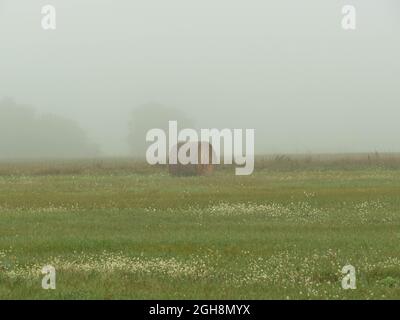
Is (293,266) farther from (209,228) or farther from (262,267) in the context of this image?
(209,228)

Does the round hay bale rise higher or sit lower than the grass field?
higher

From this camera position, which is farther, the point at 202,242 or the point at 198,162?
the point at 198,162

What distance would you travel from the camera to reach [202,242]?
68.8 feet

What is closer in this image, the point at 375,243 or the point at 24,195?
the point at 375,243

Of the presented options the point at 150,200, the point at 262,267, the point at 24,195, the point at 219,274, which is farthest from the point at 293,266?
the point at 24,195

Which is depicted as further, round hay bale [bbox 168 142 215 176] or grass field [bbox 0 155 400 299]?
round hay bale [bbox 168 142 215 176]

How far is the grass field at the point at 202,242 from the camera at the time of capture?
49.2 ft

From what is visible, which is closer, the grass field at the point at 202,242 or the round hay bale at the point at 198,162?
the grass field at the point at 202,242

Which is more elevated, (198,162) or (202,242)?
(198,162)

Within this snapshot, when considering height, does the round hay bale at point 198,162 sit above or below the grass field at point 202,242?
above

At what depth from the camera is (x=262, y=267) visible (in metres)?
17.0

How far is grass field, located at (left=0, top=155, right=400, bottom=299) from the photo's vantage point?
590 inches

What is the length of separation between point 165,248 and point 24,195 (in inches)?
796
